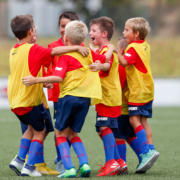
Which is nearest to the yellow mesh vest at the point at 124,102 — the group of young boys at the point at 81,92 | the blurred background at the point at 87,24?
the group of young boys at the point at 81,92

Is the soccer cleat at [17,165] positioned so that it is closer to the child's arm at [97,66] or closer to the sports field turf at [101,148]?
the sports field turf at [101,148]

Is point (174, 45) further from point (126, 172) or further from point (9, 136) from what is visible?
point (126, 172)

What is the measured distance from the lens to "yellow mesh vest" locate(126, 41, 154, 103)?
395cm

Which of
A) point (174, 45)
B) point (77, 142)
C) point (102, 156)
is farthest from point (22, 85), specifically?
point (174, 45)

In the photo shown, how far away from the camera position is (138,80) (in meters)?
3.96

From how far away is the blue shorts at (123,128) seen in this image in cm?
413

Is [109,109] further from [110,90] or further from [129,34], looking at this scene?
[129,34]

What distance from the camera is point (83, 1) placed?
21.0m

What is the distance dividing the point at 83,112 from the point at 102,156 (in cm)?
177

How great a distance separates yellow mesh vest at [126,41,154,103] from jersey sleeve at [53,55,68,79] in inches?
37.1

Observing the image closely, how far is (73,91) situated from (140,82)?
0.94 metres

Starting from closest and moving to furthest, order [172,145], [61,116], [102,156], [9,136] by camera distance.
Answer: [61,116] < [102,156] < [172,145] < [9,136]

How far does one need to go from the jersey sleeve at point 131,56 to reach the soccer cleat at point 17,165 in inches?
62.7

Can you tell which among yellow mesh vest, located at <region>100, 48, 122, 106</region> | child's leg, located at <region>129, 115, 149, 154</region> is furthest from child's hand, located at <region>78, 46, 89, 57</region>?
child's leg, located at <region>129, 115, 149, 154</region>
